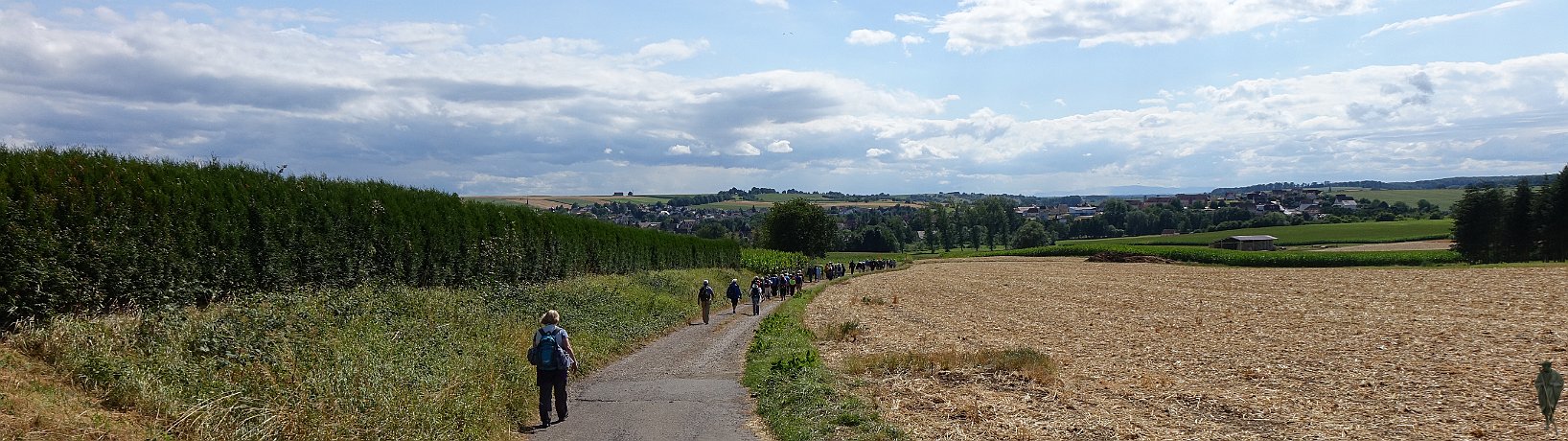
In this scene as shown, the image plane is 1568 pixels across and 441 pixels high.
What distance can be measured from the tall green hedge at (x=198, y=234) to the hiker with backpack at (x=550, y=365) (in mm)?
4050

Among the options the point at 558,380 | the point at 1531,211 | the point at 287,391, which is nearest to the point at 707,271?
the point at 558,380

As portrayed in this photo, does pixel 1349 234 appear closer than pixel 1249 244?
No

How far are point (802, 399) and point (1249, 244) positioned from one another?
93025mm

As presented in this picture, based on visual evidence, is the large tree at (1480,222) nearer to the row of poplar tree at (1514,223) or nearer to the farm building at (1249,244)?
the row of poplar tree at (1514,223)

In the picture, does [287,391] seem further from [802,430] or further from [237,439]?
[802,430]

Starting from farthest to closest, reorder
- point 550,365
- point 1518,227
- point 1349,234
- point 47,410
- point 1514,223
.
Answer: point 1349,234
point 1514,223
point 1518,227
point 550,365
point 47,410

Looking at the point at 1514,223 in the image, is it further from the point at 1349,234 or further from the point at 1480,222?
the point at 1349,234

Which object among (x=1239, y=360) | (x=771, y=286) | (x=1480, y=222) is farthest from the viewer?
(x=1480, y=222)

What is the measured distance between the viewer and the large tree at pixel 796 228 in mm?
102688

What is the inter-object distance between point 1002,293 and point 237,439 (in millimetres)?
31186

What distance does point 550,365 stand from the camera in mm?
10273

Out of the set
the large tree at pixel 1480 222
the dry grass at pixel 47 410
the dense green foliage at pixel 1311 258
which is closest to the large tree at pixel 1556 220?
the large tree at pixel 1480 222

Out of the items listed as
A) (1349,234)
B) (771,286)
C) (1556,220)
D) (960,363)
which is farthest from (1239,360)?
(1349,234)

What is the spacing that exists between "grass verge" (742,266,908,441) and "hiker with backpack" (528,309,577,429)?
8.38ft
